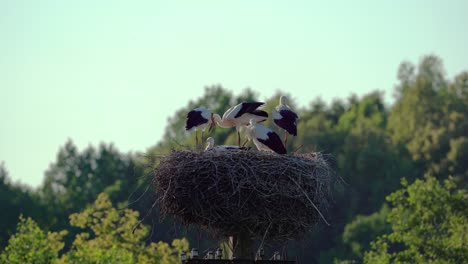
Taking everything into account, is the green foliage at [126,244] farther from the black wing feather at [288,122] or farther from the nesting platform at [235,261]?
the nesting platform at [235,261]

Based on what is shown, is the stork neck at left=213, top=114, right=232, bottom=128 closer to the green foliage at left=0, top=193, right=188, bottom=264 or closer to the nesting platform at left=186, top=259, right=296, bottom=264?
the nesting platform at left=186, top=259, right=296, bottom=264

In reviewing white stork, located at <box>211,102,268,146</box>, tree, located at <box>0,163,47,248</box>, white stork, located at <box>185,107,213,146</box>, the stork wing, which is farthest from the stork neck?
tree, located at <box>0,163,47,248</box>

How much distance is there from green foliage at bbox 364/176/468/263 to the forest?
0.05m

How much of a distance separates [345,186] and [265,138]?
37.5 m

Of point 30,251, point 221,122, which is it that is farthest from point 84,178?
point 221,122

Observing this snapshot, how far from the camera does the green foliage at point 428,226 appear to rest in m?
44.3

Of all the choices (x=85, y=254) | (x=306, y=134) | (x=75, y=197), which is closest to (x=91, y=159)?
(x=75, y=197)

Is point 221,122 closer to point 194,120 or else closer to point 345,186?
point 194,120

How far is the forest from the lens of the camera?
154 feet

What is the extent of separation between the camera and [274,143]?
74.9 feet

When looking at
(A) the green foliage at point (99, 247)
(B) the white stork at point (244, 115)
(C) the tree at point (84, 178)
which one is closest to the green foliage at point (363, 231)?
(C) the tree at point (84, 178)

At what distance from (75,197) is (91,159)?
8.40 m

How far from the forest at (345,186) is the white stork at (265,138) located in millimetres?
22154

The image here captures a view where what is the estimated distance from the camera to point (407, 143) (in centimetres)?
8169
